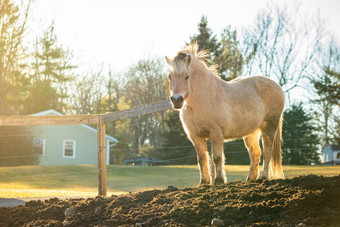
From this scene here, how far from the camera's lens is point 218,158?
5207 mm

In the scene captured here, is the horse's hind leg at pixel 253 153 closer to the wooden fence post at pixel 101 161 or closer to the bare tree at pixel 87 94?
the wooden fence post at pixel 101 161

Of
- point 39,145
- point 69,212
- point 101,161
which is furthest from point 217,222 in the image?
point 39,145

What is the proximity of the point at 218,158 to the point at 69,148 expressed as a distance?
23.0 metres

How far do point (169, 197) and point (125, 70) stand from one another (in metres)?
32.1

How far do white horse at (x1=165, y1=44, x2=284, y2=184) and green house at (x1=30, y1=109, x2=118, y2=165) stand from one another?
65.2 ft

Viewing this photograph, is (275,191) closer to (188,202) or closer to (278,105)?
(188,202)

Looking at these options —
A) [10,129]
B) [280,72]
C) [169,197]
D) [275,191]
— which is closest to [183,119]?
[169,197]

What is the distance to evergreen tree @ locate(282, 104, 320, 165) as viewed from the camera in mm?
18822

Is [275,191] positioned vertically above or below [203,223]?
above

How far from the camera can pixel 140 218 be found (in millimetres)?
3648

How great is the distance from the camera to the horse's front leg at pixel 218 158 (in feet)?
16.9

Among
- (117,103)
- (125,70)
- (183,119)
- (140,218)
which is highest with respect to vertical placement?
(125,70)

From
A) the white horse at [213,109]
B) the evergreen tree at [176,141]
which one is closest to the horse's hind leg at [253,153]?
the white horse at [213,109]

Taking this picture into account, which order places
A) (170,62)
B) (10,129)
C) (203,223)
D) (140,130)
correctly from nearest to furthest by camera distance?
(203,223) → (170,62) → (10,129) → (140,130)
